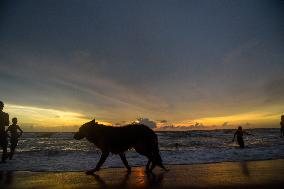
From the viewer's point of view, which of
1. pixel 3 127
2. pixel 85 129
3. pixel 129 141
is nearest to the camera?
pixel 129 141

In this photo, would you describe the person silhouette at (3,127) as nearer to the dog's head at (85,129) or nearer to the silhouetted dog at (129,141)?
the dog's head at (85,129)

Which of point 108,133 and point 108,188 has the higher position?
point 108,133

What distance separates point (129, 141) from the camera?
977cm

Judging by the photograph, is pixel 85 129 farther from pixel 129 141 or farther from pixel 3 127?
pixel 3 127

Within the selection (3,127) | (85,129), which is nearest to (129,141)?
(85,129)

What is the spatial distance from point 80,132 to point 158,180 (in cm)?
407

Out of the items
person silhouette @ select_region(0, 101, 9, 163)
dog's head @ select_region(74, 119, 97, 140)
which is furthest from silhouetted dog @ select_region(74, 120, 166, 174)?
person silhouette @ select_region(0, 101, 9, 163)

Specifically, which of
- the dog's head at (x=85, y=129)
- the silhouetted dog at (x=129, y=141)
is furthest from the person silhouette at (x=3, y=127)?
the silhouetted dog at (x=129, y=141)

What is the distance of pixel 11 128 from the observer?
51.0ft

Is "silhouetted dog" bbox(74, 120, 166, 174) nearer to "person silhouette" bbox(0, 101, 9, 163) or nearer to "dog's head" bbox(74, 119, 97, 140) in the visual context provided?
"dog's head" bbox(74, 119, 97, 140)

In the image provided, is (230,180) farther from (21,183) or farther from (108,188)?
(21,183)

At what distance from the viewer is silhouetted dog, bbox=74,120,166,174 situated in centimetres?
967

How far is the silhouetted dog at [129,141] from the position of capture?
967cm

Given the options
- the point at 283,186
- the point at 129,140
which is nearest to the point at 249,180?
the point at 283,186
